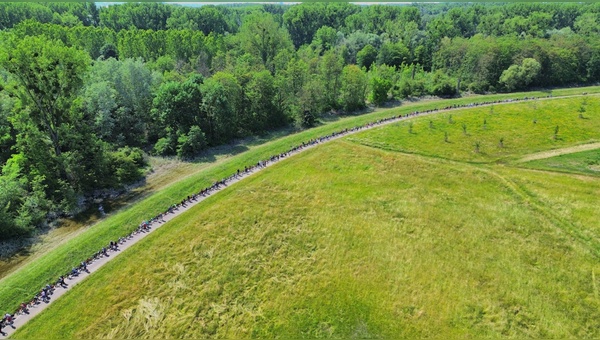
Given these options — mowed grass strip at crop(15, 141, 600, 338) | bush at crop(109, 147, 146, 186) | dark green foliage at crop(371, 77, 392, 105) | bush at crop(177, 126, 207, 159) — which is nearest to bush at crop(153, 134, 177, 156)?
bush at crop(177, 126, 207, 159)

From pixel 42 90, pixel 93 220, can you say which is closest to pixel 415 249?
pixel 93 220

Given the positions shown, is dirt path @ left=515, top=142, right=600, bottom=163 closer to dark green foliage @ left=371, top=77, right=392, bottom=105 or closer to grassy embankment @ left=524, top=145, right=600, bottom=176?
grassy embankment @ left=524, top=145, right=600, bottom=176

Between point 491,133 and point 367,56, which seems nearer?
point 491,133

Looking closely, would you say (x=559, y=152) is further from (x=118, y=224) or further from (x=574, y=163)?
(x=118, y=224)

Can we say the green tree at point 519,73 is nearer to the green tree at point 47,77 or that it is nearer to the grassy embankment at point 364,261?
the grassy embankment at point 364,261

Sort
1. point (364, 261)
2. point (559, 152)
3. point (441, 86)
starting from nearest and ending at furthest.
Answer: point (364, 261), point (559, 152), point (441, 86)

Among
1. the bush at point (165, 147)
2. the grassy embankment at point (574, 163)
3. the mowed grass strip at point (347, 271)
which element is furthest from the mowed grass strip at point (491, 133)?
the bush at point (165, 147)

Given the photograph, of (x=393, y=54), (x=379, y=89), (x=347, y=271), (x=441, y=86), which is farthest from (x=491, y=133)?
(x=393, y=54)
